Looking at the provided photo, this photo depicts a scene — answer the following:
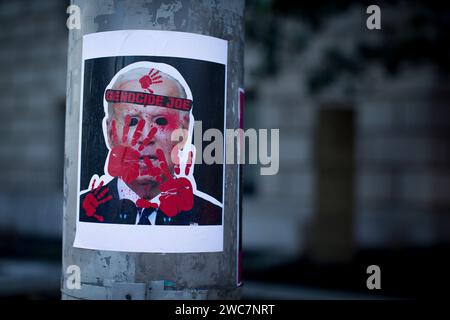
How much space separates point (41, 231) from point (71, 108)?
13.2 metres

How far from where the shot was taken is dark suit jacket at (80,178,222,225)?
2.99m

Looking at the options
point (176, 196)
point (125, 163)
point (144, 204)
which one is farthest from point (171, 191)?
point (125, 163)

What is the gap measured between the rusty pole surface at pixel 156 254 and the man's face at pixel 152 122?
275 millimetres

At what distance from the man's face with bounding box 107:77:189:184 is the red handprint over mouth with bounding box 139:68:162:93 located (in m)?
Result: 0.02

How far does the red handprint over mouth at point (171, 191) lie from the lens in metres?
3.00

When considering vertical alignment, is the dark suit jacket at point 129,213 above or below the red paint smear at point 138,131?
below

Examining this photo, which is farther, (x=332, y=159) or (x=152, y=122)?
(x=332, y=159)

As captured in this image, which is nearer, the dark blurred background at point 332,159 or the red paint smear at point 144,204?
the red paint smear at point 144,204

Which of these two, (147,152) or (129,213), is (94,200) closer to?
(129,213)

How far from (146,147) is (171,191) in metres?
0.24

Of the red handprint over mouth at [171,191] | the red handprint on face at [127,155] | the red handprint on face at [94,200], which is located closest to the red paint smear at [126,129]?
the red handprint on face at [127,155]

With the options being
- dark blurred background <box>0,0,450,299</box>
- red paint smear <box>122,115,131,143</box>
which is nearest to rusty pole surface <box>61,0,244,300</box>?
red paint smear <box>122,115,131,143</box>

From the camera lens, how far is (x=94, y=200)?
10.0 ft

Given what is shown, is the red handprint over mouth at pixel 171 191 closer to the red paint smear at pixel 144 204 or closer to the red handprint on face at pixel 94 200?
the red paint smear at pixel 144 204
